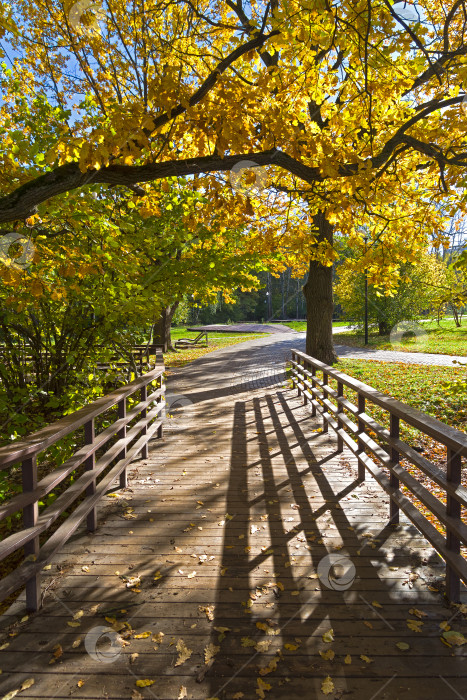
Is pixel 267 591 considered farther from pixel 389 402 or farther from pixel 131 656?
pixel 389 402

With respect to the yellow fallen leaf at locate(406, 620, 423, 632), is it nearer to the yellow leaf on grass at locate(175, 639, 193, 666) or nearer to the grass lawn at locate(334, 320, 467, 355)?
the yellow leaf on grass at locate(175, 639, 193, 666)

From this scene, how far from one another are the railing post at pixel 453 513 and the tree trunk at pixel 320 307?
32.0 feet

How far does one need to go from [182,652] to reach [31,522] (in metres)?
1.22

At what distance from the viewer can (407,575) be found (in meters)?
3.30

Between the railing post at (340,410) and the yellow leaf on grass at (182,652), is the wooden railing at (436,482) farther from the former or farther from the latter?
the yellow leaf on grass at (182,652)

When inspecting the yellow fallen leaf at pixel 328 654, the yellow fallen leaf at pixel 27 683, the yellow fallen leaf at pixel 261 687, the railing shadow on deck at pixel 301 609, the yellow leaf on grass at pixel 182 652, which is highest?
the yellow fallen leaf at pixel 27 683

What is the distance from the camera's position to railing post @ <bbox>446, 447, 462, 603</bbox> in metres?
A: 2.80

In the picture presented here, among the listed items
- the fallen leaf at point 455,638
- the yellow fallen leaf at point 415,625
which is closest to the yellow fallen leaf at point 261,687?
the yellow fallen leaf at point 415,625

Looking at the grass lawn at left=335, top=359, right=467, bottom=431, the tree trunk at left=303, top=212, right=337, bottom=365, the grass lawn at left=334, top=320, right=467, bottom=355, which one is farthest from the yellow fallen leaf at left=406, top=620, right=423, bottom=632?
the grass lawn at left=334, top=320, right=467, bottom=355

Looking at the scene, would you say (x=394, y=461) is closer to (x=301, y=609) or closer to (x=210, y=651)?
(x=301, y=609)

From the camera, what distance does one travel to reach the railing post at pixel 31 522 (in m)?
2.78

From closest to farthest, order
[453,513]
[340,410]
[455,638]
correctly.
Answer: [455,638]
[453,513]
[340,410]

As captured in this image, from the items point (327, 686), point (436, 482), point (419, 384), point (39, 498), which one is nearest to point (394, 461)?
point (436, 482)

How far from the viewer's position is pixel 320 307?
1267 centimetres
